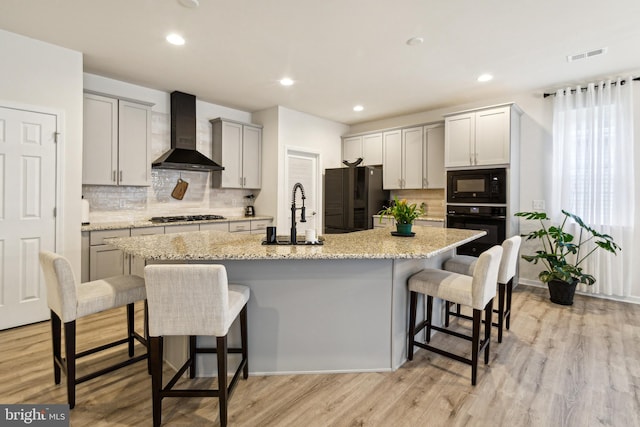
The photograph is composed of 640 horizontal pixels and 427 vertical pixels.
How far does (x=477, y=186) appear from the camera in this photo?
4.39 meters

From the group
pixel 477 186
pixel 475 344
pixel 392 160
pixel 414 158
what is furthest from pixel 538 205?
pixel 475 344

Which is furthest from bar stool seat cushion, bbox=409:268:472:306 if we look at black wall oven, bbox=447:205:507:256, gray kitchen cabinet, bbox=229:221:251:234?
gray kitchen cabinet, bbox=229:221:251:234

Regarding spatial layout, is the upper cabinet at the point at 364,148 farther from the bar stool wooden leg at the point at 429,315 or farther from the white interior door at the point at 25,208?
the white interior door at the point at 25,208

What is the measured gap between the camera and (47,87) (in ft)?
10.1

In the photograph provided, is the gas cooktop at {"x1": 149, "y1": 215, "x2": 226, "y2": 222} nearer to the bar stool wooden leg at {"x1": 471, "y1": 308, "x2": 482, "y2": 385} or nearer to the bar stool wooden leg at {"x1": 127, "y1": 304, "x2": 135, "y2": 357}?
the bar stool wooden leg at {"x1": 127, "y1": 304, "x2": 135, "y2": 357}

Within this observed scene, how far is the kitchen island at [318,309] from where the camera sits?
2139mm

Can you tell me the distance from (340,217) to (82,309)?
13.9 ft

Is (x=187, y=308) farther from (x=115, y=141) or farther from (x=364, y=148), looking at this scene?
(x=364, y=148)

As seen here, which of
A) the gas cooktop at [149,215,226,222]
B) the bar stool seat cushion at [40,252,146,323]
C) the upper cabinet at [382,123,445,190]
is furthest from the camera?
the upper cabinet at [382,123,445,190]

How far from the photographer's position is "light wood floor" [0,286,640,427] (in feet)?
5.84

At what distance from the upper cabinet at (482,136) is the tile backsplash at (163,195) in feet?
10.3

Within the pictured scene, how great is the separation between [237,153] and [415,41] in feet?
9.97

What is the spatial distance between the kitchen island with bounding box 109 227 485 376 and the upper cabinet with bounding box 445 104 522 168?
102 inches

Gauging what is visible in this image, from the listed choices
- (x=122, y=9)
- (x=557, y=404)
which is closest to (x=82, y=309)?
(x=122, y=9)
